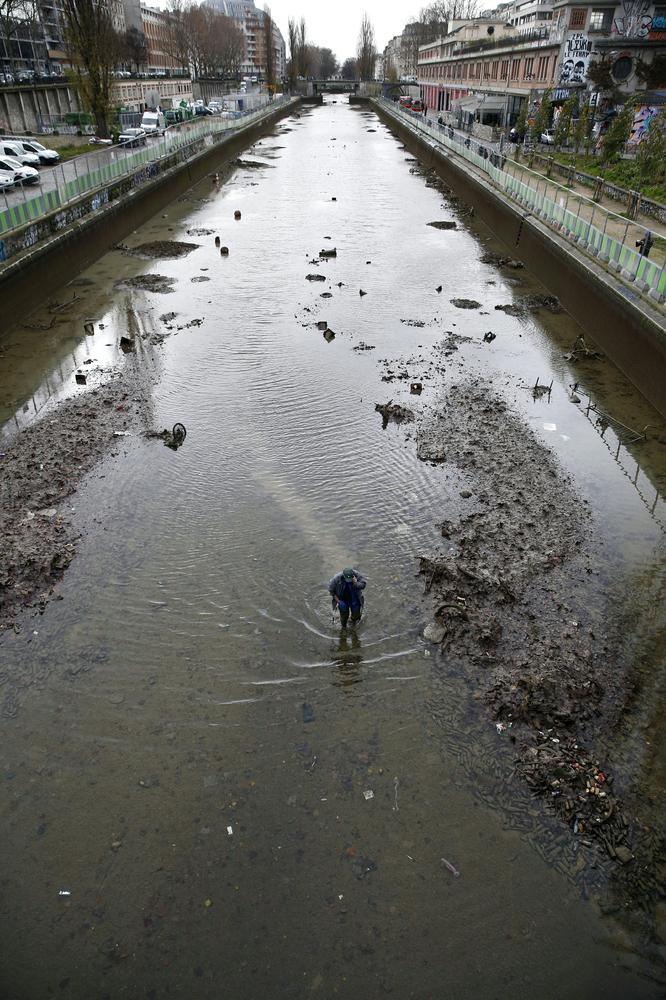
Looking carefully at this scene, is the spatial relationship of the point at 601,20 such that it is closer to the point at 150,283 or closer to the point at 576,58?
the point at 576,58

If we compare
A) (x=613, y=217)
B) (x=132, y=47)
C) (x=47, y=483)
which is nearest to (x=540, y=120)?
(x=613, y=217)

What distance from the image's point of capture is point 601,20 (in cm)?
4572

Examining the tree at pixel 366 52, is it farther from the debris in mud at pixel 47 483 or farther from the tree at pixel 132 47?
the debris in mud at pixel 47 483

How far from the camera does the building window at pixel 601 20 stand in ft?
149

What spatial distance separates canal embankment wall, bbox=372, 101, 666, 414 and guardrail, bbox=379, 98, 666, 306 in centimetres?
31

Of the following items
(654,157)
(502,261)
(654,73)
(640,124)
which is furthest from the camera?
(654,73)

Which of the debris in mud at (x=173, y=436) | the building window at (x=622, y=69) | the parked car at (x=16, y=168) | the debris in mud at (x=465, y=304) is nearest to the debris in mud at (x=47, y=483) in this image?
the debris in mud at (x=173, y=436)

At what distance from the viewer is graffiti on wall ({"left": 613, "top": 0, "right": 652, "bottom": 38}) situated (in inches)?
1759

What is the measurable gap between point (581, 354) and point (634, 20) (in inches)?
1730

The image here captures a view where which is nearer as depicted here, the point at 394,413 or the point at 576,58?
the point at 394,413

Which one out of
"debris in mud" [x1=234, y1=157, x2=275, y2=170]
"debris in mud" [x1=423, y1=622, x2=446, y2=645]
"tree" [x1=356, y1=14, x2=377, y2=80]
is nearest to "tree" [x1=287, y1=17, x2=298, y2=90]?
"tree" [x1=356, y1=14, x2=377, y2=80]

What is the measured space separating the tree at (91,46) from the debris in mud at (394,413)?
35634mm

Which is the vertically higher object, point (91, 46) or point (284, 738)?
point (91, 46)

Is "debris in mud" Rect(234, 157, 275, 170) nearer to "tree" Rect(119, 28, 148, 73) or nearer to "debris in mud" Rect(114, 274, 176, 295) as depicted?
"debris in mud" Rect(114, 274, 176, 295)
